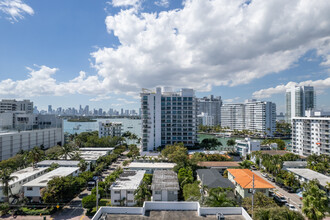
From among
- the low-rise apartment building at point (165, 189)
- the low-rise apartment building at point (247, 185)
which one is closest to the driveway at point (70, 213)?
the low-rise apartment building at point (165, 189)

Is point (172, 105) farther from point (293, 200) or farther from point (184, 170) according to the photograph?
point (293, 200)

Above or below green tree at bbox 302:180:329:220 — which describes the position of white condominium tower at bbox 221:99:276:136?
above

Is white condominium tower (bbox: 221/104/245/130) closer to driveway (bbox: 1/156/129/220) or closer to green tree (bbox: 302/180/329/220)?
green tree (bbox: 302/180/329/220)

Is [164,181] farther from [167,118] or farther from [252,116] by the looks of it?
[252,116]

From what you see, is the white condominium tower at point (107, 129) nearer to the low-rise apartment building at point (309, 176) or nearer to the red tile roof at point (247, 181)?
the red tile roof at point (247, 181)

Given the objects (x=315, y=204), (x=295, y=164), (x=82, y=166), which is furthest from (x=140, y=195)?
(x=295, y=164)

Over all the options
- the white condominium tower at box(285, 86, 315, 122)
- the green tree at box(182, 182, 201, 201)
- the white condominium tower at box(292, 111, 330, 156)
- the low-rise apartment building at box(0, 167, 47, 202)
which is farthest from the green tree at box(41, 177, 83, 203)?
the white condominium tower at box(285, 86, 315, 122)

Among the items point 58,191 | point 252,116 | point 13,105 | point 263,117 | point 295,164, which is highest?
point 13,105
